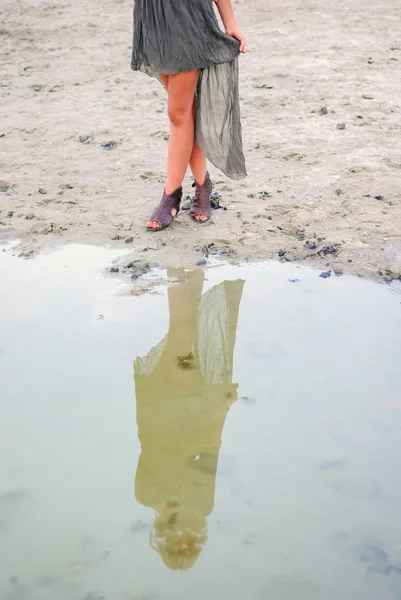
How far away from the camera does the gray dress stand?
11.3 ft

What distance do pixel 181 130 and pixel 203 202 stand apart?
0.41 m

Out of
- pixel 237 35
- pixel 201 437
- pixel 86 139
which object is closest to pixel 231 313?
pixel 201 437

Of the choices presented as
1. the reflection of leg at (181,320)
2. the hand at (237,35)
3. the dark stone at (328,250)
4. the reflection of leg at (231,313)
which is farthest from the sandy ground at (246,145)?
the hand at (237,35)

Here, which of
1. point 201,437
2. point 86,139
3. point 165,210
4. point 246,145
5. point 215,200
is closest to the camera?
point 201,437

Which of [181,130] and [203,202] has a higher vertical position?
[181,130]

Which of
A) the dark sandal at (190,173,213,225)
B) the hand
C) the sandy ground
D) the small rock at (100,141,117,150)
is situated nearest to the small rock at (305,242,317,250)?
the sandy ground

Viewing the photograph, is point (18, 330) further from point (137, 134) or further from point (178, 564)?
point (137, 134)

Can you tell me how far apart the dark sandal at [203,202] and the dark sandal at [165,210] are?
0.10 metres

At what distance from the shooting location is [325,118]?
17.1 feet

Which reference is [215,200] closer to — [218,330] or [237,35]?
[237,35]

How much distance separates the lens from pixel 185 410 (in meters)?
2.54

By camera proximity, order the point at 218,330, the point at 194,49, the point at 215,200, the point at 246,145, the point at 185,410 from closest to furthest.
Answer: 1. the point at 185,410
2. the point at 218,330
3. the point at 194,49
4. the point at 215,200
5. the point at 246,145

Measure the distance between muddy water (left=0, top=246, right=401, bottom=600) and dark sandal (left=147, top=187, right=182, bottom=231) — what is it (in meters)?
0.50

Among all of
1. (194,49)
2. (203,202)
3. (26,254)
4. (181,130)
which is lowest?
(26,254)
